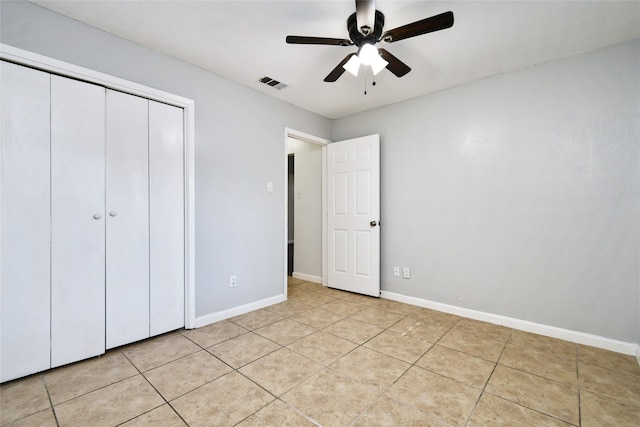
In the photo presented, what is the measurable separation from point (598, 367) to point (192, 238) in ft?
10.9

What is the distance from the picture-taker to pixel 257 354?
2119mm

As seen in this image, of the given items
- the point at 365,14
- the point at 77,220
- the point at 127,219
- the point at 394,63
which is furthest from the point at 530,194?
the point at 77,220

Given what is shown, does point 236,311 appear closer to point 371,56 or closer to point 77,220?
point 77,220

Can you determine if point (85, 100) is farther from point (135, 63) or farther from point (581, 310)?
point (581, 310)

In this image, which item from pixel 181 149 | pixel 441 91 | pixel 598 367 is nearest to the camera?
pixel 598 367

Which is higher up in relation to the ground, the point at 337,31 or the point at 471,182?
the point at 337,31

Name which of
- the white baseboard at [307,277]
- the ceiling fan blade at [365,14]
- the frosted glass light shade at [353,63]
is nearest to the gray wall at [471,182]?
the white baseboard at [307,277]

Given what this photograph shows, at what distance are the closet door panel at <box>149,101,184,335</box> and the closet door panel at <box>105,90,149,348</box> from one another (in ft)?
0.18

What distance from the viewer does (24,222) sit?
5.92 feet

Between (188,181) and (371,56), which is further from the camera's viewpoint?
(188,181)

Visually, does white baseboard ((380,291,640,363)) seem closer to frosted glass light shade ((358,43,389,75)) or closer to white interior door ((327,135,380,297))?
white interior door ((327,135,380,297))

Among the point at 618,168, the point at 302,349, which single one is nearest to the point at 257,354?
the point at 302,349

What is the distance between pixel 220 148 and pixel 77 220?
4.28 ft

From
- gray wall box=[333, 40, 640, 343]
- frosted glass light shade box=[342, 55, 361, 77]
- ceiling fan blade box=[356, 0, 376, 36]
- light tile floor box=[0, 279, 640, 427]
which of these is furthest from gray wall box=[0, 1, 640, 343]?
ceiling fan blade box=[356, 0, 376, 36]
